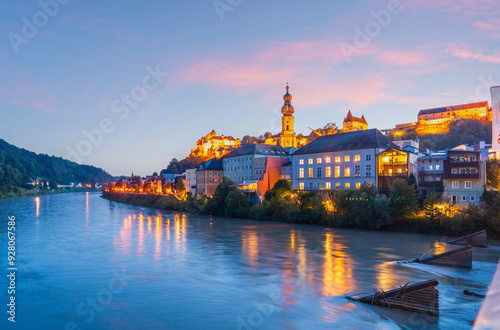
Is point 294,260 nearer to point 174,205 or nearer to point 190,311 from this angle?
point 190,311

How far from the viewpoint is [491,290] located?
168 cm

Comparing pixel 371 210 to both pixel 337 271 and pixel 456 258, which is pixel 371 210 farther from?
pixel 337 271

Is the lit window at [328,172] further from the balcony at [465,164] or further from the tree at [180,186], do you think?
the tree at [180,186]

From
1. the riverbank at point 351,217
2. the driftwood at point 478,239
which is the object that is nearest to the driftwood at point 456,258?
the driftwood at point 478,239

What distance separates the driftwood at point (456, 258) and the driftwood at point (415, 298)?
7.98m

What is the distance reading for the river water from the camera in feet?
42.4

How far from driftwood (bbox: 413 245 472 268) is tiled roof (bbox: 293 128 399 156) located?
71.1 feet

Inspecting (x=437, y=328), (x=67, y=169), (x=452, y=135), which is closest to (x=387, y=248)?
(x=437, y=328)

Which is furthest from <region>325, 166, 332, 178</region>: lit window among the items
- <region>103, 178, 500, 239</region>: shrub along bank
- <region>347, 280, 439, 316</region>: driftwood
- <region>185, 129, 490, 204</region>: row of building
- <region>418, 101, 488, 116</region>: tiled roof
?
<region>418, 101, 488, 116</region>: tiled roof

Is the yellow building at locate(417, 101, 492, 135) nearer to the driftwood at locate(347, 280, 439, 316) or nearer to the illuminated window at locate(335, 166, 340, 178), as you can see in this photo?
the illuminated window at locate(335, 166, 340, 178)

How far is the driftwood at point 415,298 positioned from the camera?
1255cm

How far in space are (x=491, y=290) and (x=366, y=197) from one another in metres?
33.8

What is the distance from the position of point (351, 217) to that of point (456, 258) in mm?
15673

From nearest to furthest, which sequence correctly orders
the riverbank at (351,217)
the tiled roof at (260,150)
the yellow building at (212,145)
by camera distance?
Answer: the riverbank at (351,217)
the tiled roof at (260,150)
the yellow building at (212,145)
